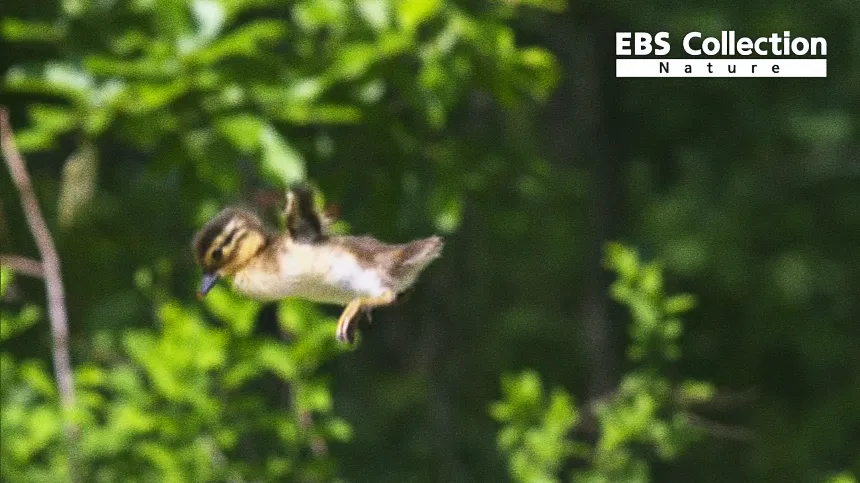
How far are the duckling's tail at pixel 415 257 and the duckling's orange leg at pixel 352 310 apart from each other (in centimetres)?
1

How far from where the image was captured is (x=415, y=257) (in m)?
0.60

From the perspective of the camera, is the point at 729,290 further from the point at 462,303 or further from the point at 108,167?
the point at 108,167

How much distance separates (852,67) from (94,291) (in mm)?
2739

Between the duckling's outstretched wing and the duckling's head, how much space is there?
0.06 ft

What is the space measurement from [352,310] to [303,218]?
0.15ft

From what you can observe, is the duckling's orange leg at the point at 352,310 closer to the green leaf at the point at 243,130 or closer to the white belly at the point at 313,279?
the white belly at the point at 313,279

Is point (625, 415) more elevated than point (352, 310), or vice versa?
point (352, 310)

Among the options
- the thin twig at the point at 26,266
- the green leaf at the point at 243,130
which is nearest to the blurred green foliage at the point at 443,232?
the green leaf at the point at 243,130

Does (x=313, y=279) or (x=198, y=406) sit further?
(x=198, y=406)

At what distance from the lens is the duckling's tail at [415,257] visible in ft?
1.95

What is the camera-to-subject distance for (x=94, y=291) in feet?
8.84

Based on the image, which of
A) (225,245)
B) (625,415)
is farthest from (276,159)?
(225,245)

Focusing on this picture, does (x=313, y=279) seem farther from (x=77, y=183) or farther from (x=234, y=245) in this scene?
(x=77, y=183)

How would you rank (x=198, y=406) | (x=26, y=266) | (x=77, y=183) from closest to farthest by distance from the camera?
(x=26, y=266) < (x=198, y=406) < (x=77, y=183)
